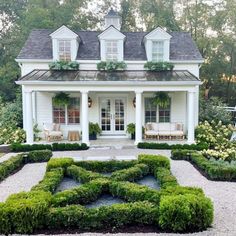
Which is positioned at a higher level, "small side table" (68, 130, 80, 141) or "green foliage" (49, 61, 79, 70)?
"green foliage" (49, 61, 79, 70)

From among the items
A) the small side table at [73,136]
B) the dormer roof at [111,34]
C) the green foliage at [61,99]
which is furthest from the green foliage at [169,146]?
the dormer roof at [111,34]

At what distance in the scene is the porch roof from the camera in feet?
49.1

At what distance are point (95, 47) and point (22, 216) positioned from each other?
1391 cm

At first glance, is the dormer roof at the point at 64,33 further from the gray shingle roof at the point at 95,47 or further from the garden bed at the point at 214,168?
the garden bed at the point at 214,168

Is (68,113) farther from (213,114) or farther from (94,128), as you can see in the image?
(213,114)

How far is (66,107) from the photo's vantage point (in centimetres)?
1731

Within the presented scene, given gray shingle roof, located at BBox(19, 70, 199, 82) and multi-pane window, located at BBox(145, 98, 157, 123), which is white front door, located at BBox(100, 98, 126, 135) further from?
gray shingle roof, located at BBox(19, 70, 199, 82)

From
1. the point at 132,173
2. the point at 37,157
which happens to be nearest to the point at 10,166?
the point at 37,157

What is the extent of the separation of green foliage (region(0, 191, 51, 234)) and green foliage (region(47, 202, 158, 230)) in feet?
0.62

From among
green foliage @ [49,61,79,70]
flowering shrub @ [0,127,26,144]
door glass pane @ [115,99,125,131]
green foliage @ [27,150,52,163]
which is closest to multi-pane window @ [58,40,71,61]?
green foliage @ [49,61,79,70]

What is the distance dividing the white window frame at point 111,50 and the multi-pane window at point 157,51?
6.98ft

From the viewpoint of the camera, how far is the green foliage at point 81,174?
28.4 feet

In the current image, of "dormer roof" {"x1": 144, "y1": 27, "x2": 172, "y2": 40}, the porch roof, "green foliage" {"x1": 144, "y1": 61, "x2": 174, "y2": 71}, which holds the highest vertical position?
"dormer roof" {"x1": 144, "y1": 27, "x2": 172, "y2": 40}


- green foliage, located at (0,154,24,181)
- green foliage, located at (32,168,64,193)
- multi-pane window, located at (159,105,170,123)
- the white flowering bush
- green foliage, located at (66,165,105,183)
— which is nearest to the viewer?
green foliage, located at (32,168,64,193)
